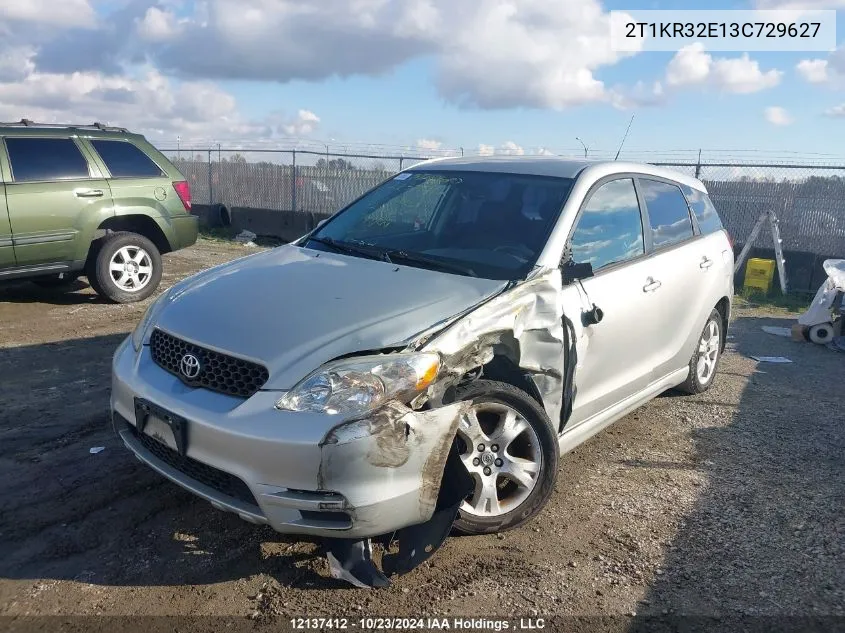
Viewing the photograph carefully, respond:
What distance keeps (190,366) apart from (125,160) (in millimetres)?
5985

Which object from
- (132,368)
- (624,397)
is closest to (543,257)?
(624,397)

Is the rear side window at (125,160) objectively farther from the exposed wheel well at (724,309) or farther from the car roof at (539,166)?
the exposed wheel well at (724,309)

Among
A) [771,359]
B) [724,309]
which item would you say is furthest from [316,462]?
[771,359]

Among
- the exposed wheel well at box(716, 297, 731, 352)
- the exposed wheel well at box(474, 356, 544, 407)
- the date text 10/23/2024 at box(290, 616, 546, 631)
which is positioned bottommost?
the date text 10/23/2024 at box(290, 616, 546, 631)

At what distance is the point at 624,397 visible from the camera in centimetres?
424

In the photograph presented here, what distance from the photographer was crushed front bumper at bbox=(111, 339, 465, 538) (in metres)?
2.69

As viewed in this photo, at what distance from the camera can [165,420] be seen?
2.98 meters

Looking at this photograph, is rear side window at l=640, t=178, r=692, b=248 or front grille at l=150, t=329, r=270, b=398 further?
rear side window at l=640, t=178, r=692, b=248

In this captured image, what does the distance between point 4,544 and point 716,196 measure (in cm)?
1142

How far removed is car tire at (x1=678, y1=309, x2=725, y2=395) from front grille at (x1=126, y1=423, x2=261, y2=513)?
144 inches

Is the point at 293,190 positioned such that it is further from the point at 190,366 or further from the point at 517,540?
the point at 517,540

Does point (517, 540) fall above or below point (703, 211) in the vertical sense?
below

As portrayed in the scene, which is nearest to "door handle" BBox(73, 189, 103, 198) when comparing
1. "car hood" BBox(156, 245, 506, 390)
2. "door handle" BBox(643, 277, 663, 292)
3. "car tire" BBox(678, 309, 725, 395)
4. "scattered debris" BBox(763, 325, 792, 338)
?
"car hood" BBox(156, 245, 506, 390)

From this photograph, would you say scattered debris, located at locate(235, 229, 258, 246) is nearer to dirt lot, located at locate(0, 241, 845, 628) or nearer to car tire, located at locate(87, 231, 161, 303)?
car tire, located at locate(87, 231, 161, 303)
